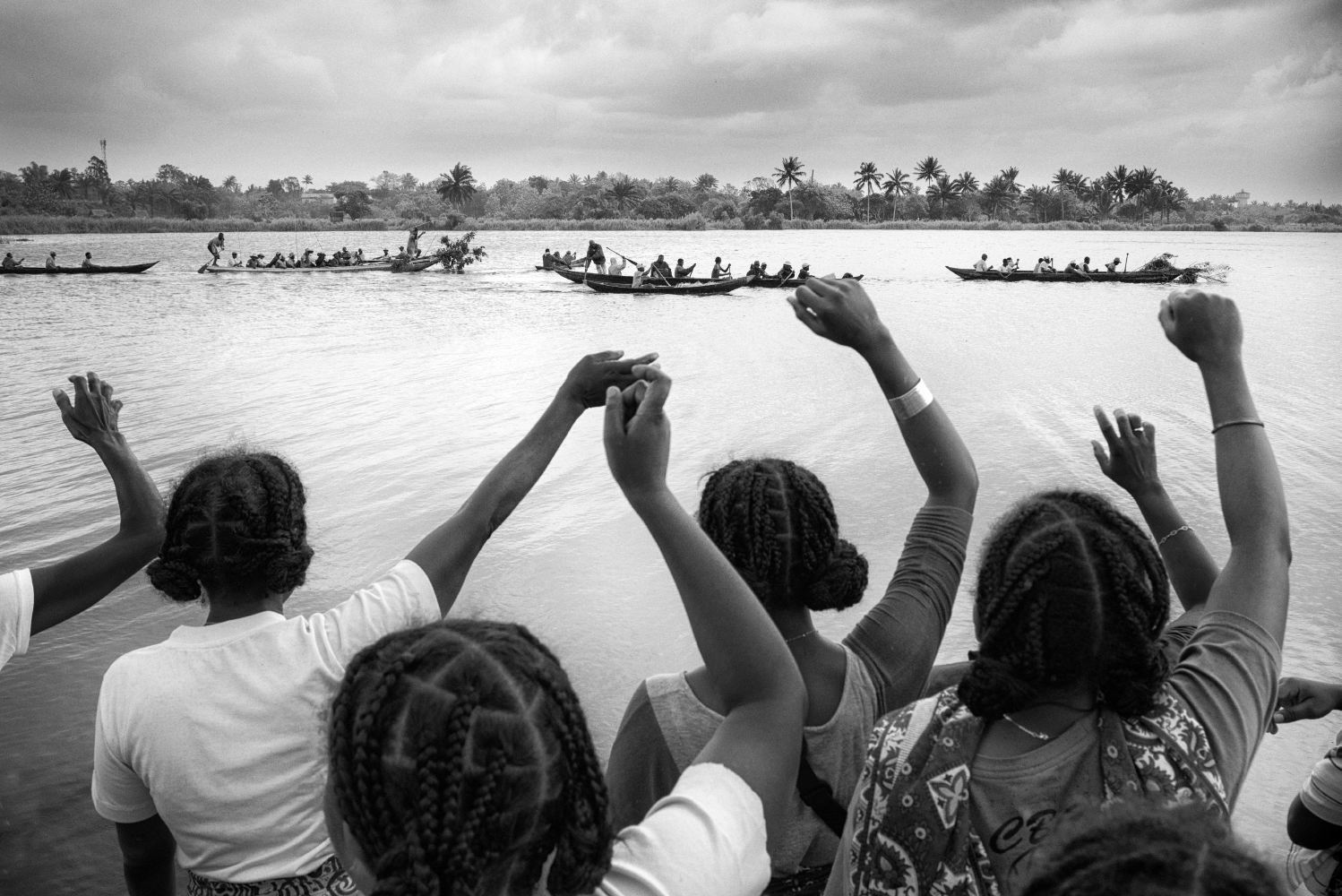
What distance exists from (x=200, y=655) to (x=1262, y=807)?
13.4ft

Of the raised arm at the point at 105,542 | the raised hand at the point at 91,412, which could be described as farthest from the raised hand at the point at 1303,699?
the raised hand at the point at 91,412

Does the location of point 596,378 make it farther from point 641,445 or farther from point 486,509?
point 641,445

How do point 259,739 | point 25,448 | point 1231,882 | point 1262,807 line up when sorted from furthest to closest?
1. point 25,448
2. point 1262,807
3. point 259,739
4. point 1231,882

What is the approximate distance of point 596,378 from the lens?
85.0 inches

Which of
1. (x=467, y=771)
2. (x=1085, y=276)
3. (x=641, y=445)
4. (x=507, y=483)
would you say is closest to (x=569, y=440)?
(x=507, y=483)

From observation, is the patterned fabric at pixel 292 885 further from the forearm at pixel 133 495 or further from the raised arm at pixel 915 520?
the raised arm at pixel 915 520

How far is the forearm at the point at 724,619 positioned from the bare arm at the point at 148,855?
4.22ft

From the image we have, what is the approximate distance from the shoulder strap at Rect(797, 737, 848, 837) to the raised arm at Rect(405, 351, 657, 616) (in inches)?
31.2

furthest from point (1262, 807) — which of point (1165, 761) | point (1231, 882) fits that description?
point (1231, 882)

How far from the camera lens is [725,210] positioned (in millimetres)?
91562

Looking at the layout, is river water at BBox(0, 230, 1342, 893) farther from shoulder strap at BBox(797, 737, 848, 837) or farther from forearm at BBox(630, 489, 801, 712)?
shoulder strap at BBox(797, 737, 848, 837)

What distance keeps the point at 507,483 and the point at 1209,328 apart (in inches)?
57.9

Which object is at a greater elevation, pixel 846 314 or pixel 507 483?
pixel 846 314

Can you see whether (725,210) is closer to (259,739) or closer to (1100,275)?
(1100,275)
